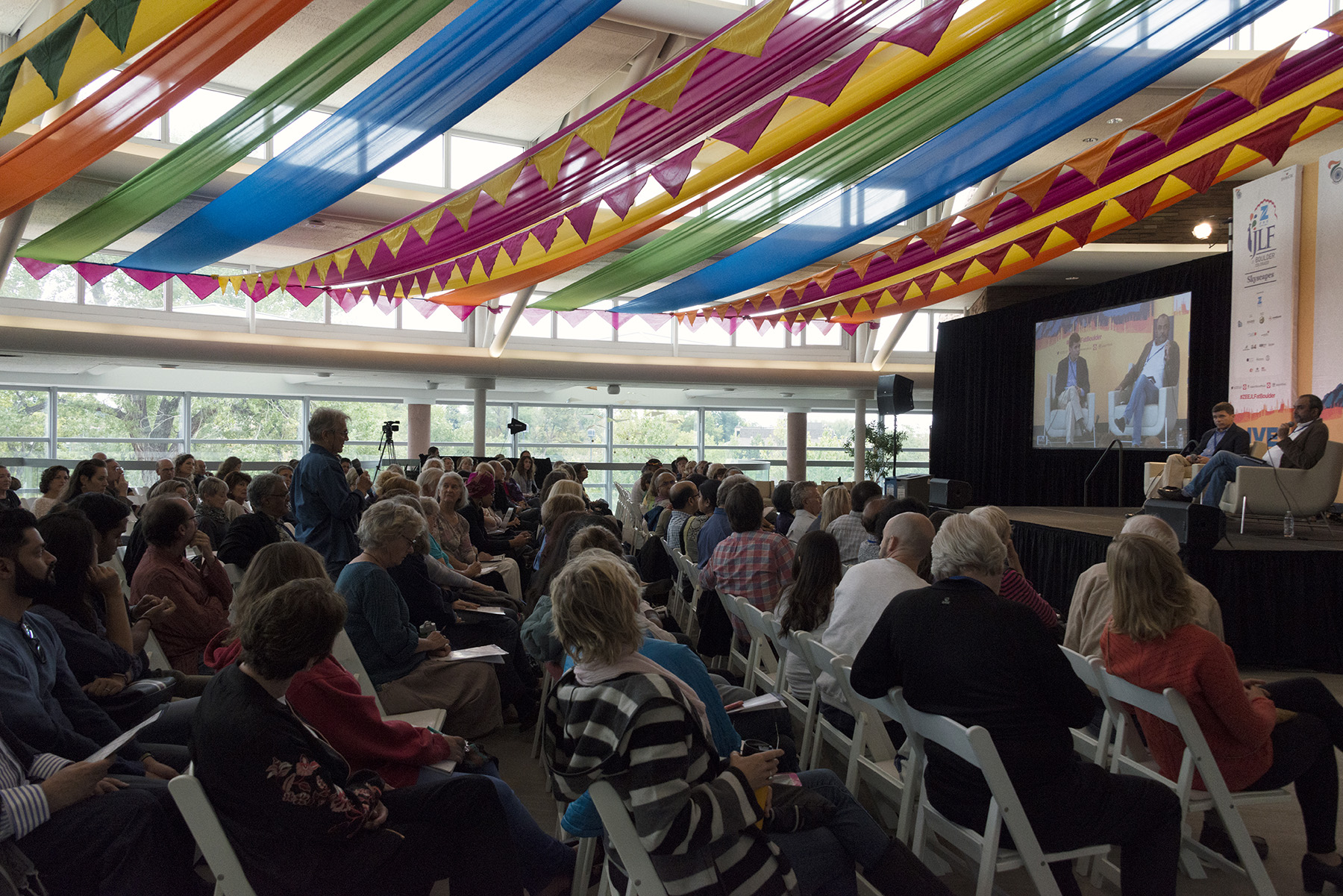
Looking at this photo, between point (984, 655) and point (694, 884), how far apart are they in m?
0.87

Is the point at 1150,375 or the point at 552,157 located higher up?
the point at 552,157

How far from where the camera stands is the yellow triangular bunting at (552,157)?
437 cm

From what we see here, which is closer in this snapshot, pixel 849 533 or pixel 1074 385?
pixel 849 533

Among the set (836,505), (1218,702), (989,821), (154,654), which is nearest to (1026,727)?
(989,821)

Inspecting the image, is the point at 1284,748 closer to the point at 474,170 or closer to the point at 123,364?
the point at 474,170

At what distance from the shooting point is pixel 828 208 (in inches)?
245

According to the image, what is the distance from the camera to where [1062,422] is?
11.7 metres

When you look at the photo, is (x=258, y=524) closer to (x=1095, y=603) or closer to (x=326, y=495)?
(x=326, y=495)

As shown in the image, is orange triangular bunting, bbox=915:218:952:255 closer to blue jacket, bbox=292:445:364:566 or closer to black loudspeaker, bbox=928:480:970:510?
black loudspeaker, bbox=928:480:970:510

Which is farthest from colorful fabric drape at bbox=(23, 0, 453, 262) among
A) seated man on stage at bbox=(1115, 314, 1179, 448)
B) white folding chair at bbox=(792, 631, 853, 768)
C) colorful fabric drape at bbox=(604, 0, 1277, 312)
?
seated man on stage at bbox=(1115, 314, 1179, 448)

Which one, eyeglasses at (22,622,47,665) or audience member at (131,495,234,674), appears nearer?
eyeglasses at (22,622,47,665)

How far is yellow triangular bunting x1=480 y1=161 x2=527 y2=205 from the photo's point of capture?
458 cm

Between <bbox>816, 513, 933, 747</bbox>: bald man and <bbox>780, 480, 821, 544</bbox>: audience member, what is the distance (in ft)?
7.65

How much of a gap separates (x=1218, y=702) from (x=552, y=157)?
3.69m
